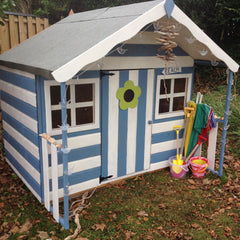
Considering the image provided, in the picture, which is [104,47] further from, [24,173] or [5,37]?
[5,37]

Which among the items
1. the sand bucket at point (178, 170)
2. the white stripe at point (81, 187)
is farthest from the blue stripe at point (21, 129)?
the sand bucket at point (178, 170)

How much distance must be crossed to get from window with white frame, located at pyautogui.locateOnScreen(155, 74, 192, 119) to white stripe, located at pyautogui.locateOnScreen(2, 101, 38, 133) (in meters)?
2.21

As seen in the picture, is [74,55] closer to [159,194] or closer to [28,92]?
[28,92]

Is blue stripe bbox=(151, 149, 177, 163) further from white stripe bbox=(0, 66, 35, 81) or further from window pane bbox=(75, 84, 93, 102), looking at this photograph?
white stripe bbox=(0, 66, 35, 81)

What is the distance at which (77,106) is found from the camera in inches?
171

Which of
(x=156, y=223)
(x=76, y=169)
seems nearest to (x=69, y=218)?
(x=76, y=169)

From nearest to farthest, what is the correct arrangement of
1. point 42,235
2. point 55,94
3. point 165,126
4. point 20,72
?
point 42,235
point 55,94
point 20,72
point 165,126

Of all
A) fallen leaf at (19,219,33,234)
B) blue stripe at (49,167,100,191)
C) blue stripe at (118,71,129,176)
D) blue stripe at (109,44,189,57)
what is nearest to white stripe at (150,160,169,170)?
blue stripe at (118,71,129,176)

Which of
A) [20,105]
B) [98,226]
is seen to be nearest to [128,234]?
[98,226]

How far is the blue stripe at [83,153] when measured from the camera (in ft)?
14.3

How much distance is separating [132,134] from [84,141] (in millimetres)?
970

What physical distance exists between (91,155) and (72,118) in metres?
0.71

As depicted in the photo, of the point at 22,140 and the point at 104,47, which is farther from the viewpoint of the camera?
the point at 22,140

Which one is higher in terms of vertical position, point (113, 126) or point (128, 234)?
point (113, 126)
